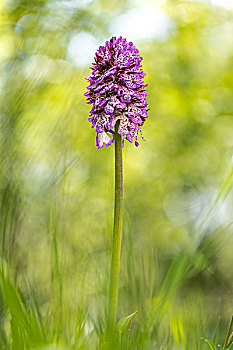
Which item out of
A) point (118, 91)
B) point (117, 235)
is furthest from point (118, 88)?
point (117, 235)

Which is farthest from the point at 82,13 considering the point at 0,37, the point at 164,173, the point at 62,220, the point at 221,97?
the point at 221,97

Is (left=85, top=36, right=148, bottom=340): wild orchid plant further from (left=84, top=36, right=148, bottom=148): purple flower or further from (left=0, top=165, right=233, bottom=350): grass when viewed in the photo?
(left=0, top=165, right=233, bottom=350): grass

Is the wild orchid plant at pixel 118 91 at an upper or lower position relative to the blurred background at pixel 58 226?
upper

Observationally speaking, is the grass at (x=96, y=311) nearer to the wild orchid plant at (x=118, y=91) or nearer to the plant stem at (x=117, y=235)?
the plant stem at (x=117, y=235)

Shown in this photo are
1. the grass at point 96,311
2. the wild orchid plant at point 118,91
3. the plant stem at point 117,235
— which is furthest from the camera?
the wild orchid plant at point 118,91

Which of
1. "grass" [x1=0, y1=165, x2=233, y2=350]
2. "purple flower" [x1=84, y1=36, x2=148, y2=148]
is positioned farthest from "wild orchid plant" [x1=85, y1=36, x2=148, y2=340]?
"grass" [x1=0, y1=165, x2=233, y2=350]

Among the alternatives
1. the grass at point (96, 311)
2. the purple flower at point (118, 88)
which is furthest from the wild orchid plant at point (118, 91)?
the grass at point (96, 311)

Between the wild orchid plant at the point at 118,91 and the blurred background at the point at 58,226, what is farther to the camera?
the wild orchid plant at the point at 118,91

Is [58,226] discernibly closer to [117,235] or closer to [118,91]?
[117,235]

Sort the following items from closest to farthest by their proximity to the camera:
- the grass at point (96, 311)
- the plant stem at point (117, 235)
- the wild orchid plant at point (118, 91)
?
the grass at point (96, 311) < the plant stem at point (117, 235) < the wild orchid plant at point (118, 91)
